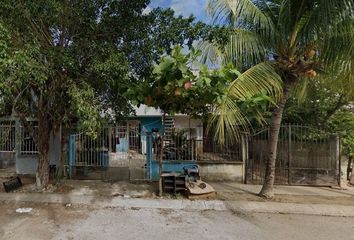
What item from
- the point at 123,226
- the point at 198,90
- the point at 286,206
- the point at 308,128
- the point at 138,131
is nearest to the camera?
the point at 123,226

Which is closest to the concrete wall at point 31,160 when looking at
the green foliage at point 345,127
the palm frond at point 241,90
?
the palm frond at point 241,90

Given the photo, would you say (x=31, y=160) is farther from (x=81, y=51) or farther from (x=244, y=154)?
(x=244, y=154)

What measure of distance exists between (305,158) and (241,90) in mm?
4689

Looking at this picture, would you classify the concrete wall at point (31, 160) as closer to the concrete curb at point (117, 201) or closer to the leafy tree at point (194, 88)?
the concrete curb at point (117, 201)

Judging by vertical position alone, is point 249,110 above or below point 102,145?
above

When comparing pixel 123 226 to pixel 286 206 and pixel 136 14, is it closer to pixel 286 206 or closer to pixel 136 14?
pixel 286 206

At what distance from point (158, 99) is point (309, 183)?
6.07m

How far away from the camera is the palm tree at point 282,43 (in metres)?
9.21

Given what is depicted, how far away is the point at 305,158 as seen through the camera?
1260 cm

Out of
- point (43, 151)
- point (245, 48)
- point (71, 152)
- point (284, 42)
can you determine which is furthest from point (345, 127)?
point (43, 151)

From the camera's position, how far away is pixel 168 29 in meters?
9.40

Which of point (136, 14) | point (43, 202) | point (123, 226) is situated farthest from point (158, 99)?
point (43, 202)

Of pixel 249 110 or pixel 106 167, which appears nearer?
pixel 249 110

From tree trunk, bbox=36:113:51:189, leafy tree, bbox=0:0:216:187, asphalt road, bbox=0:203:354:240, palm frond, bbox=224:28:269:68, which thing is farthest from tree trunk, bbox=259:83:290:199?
tree trunk, bbox=36:113:51:189
